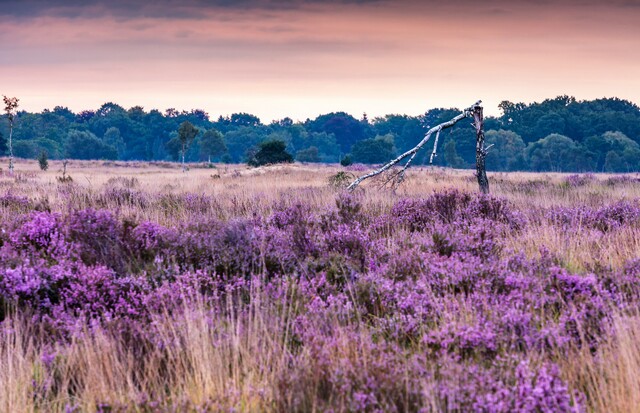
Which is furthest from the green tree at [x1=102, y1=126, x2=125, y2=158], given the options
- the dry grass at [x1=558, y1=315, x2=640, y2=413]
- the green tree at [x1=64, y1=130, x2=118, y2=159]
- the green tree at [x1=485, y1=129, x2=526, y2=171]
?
the dry grass at [x1=558, y1=315, x2=640, y2=413]

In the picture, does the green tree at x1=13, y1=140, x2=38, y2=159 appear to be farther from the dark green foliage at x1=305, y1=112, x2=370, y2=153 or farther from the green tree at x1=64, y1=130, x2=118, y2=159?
the dark green foliage at x1=305, y1=112, x2=370, y2=153

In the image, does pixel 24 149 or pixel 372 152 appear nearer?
pixel 372 152

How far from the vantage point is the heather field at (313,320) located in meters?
3.83

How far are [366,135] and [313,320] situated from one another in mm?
154223

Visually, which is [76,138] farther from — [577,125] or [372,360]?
[372,360]

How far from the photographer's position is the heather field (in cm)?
383

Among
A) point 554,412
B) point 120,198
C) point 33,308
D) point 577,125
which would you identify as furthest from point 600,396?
point 577,125

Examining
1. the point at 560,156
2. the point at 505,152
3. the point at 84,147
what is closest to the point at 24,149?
the point at 84,147

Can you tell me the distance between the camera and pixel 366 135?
157750 millimetres

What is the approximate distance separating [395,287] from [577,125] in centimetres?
12089

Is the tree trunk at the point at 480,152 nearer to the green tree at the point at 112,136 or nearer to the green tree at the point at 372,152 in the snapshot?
the green tree at the point at 372,152

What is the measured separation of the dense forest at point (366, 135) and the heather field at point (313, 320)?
222ft

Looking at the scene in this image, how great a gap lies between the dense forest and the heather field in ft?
222

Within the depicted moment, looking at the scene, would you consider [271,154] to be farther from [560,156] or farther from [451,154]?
[560,156]
